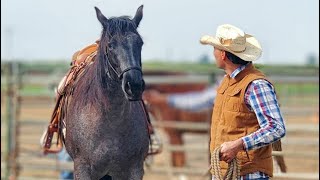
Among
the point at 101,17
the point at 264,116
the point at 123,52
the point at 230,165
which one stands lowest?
the point at 230,165

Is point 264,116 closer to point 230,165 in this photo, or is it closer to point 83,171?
point 230,165

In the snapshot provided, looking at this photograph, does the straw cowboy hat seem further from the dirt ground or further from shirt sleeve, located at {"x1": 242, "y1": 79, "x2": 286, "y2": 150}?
the dirt ground

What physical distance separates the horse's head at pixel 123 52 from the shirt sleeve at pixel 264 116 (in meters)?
0.63

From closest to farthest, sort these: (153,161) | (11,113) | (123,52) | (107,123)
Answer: (123,52), (107,123), (11,113), (153,161)

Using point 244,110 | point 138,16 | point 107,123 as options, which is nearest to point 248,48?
point 244,110

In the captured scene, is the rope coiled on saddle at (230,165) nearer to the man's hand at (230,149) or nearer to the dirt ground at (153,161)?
the man's hand at (230,149)

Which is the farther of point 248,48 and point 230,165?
point 248,48

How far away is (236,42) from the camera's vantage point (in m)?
3.98

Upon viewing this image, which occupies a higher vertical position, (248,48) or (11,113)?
(248,48)

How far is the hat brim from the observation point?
396 centimetres

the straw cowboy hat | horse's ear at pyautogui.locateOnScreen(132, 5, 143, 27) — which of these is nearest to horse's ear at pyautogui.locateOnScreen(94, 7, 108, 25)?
horse's ear at pyautogui.locateOnScreen(132, 5, 143, 27)

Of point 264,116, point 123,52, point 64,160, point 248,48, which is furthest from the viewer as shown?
point 64,160

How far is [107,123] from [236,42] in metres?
1.06

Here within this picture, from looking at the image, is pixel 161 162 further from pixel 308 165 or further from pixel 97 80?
pixel 97 80
